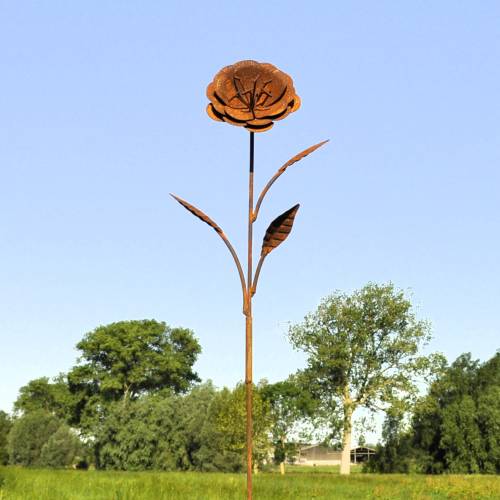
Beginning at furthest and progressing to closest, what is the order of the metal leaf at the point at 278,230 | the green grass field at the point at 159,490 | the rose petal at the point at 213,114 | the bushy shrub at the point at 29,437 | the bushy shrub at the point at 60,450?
1. the bushy shrub at the point at 29,437
2. the bushy shrub at the point at 60,450
3. the green grass field at the point at 159,490
4. the rose petal at the point at 213,114
5. the metal leaf at the point at 278,230

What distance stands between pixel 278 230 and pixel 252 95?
1.59 m

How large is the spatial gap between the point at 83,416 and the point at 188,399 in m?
14.8

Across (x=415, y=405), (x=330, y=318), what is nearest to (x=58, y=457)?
(x=330, y=318)

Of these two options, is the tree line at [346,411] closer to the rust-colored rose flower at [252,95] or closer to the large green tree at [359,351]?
the large green tree at [359,351]

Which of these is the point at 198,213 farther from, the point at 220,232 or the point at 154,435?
the point at 154,435

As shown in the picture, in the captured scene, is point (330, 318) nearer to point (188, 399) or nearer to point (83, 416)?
point (188, 399)

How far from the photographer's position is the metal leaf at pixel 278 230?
23.4ft

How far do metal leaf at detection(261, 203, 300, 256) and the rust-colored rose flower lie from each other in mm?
1043

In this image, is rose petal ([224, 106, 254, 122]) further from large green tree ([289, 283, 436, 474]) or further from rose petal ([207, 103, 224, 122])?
large green tree ([289, 283, 436, 474])

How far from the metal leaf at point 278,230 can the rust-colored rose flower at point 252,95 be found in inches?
41.1

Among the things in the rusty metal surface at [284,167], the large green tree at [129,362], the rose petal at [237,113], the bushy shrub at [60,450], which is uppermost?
the large green tree at [129,362]

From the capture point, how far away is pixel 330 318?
41.3 meters

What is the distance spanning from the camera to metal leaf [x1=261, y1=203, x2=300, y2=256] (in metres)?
7.12

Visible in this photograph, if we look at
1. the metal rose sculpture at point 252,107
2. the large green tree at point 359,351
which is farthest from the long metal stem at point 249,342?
the large green tree at point 359,351
